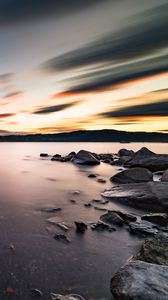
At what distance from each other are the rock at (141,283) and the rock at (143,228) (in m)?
3.33

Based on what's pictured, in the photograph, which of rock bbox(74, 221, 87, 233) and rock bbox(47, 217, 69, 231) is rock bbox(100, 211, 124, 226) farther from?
rock bbox(47, 217, 69, 231)

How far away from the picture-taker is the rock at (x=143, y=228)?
8.73m

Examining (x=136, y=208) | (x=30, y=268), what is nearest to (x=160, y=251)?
(x=30, y=268)

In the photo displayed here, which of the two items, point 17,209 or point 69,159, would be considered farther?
point 69,159

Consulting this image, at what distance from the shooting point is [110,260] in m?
6.95

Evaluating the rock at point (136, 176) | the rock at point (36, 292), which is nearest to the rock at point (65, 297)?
the rock at point (36, 292)

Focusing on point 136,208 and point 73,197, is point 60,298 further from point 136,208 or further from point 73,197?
point 73,197

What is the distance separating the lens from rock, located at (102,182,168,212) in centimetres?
1223

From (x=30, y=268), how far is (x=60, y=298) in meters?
1.58

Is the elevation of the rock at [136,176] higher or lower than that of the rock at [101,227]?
higher

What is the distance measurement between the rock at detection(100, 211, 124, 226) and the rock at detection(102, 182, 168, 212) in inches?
107

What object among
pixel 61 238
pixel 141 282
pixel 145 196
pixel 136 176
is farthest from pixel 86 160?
pixel 141 282

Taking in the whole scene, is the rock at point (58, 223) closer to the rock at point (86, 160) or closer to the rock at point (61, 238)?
the rock at point (61, 238)

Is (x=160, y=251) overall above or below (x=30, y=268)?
above
